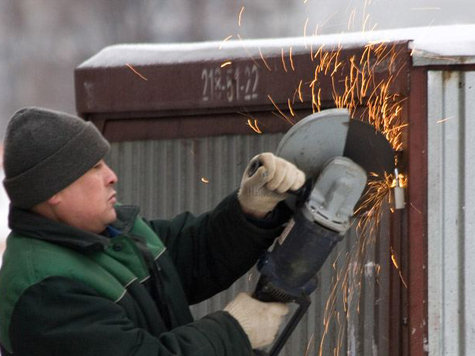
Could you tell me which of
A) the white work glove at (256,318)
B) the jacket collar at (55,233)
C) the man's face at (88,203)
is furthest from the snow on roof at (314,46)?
the jacket collar at (55,233)

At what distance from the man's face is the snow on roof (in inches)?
53.6

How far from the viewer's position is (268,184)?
393 cm

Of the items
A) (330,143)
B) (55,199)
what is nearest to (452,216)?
(330,143)

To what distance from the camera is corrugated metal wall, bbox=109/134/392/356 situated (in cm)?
484

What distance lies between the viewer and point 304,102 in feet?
16.8

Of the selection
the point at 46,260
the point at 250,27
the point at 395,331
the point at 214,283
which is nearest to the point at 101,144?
the point at 46,260

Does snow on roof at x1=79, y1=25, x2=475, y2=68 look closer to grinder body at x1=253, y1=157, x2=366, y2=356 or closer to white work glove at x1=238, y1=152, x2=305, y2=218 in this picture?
grinder body at x1=253, y1=157, x2=366, y2=356

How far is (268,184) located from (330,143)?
34 cm

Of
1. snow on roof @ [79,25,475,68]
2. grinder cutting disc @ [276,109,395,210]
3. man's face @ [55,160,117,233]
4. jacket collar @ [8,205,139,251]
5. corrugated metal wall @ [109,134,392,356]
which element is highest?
snow on roof @ [79,25,475,68]

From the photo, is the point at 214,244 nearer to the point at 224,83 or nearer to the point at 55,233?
the point at 55,233

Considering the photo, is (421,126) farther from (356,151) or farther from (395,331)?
(395,331)

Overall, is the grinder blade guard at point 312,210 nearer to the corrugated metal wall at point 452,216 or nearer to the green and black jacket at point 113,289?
the green and black jacket at point 113,289

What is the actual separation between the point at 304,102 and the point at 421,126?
2.81 feet

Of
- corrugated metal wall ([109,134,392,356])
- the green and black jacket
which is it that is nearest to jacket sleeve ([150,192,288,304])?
the green and black jacket
